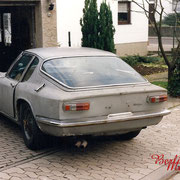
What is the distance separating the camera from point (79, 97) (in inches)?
202

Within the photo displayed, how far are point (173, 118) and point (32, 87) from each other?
142 inches

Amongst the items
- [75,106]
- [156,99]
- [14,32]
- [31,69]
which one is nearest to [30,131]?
[31,69]

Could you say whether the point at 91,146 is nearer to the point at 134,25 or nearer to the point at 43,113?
the point at 43,113

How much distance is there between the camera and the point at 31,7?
14969 mm

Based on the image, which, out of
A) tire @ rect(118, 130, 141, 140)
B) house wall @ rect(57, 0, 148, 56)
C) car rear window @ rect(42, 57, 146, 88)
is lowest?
tire @ rect(118, 130, 141, 140)

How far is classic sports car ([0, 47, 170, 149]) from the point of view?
5164mm

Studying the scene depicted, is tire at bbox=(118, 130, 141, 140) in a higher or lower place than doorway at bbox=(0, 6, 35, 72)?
lower

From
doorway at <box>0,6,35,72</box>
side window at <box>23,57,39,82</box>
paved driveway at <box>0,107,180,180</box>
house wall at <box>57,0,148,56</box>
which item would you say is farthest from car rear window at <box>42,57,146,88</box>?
house wall at <box>57,0,148,56</box>

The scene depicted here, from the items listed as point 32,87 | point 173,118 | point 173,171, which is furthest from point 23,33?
point 173,171

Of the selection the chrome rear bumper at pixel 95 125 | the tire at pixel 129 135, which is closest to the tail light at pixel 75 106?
the chrome rear bumper at pixel 95 125

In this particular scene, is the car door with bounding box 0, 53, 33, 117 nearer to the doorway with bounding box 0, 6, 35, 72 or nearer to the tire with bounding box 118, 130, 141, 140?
the tire with bounding box 118, 130, 141, 140

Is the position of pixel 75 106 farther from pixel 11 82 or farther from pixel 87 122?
pixel 11 82

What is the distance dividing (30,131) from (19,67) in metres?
1.38

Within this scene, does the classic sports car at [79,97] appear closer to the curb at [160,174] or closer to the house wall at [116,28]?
the curb at [160,174]
